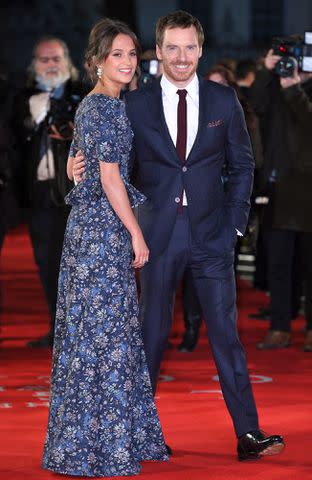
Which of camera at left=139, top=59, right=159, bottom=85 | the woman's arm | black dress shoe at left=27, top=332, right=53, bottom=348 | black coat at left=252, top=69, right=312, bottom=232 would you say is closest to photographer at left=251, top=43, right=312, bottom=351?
black coat at left=252, top=69, right=312, bottom=232

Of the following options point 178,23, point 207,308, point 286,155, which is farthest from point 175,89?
point 286,155

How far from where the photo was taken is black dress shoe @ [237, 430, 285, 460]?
19.9 ft

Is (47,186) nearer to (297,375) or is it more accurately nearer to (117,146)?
(297,375)

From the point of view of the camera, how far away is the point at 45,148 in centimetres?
933

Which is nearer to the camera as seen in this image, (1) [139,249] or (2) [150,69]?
(1) [139,249]

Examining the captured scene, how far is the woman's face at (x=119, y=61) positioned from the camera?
5855 millimetres

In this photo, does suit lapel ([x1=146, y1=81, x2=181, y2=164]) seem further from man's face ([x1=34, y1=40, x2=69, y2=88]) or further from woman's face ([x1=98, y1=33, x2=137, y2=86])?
man's face ([x1=34, y1=40, x2=69, y2=88])

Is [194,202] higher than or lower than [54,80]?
lower

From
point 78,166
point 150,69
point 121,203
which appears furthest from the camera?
point 150,69

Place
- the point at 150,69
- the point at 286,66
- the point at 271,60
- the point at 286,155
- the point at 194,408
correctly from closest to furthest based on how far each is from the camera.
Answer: the point at 194,408
the point at 286,66
the point at 271,60
the point at 286,155
the point at 150,69

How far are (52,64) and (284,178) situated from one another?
1.72m

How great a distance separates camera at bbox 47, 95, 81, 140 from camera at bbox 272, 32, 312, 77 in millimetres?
1326

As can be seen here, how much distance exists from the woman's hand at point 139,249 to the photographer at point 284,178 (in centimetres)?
352

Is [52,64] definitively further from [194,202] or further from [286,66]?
[194,202]
